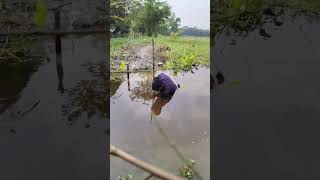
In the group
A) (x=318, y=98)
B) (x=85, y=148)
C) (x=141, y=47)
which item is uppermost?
(x=141, y=47)

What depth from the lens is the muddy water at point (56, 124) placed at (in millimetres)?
788

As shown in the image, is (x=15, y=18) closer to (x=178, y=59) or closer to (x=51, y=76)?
(x=51, y=76)

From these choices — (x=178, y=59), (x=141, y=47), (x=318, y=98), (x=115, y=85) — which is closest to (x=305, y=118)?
(x=318, y=98)

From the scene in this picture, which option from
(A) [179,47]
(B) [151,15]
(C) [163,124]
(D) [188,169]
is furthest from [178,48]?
(D) [188,169]

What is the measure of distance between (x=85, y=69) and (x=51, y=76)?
14 centimetres

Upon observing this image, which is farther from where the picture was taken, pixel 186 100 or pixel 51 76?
pixel 186 100

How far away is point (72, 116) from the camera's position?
2.73ft

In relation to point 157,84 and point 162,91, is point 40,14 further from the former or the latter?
point 157,84

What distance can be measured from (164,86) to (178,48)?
55cm

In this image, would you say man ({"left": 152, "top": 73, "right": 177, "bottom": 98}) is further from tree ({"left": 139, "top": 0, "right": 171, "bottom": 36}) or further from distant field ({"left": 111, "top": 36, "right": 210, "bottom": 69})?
A: tree ({"left": 139, "top": 0, "right": 171, "bottom": 36})

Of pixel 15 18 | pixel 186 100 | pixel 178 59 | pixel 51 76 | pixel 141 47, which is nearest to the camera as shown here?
pixel 15 18

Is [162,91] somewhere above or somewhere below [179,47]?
below

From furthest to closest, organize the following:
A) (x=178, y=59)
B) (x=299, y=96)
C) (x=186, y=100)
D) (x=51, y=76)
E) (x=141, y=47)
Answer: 1. (x=141, y=47)
2. (x=178, y=59)
3. (x=186, y=100)
4. (x=299, y=96)
5. (x=51, y=76)

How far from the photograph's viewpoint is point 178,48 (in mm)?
2162
